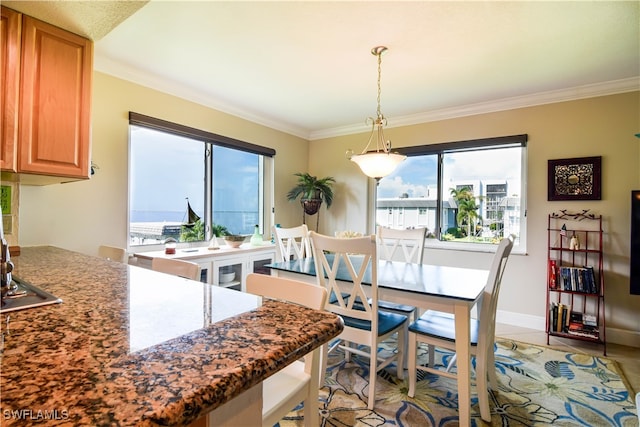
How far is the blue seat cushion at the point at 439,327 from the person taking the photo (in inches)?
70.6

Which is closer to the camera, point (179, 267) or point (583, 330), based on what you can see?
point (179, 267)

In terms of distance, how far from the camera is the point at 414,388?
1.94 meters

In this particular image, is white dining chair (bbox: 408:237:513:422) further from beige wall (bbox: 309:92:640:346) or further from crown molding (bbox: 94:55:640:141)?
crown molding (bbox: 94:55:640:141)

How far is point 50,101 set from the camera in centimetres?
174

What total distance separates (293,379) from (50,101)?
201 centimetres

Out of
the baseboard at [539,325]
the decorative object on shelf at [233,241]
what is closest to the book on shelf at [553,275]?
the baseboard at [539,325]

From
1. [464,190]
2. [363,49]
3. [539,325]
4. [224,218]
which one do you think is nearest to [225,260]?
[224,218]

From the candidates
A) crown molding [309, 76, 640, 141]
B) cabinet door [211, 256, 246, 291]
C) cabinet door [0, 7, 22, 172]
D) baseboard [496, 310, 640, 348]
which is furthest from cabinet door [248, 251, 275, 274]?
baseboard [496, 310, 640, 348]

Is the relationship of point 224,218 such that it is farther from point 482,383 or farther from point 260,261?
point 482,383

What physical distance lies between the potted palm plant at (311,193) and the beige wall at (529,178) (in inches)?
34.6

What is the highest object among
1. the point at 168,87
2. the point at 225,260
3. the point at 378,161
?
the point at 168,87

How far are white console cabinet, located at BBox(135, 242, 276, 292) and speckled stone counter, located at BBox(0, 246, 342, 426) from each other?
1728 millimetres

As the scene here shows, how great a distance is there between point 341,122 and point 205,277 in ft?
8.74

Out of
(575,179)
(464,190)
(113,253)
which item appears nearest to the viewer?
(113,253)
